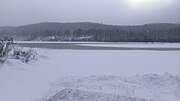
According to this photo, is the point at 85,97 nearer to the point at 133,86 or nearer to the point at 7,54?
the point at 133,86

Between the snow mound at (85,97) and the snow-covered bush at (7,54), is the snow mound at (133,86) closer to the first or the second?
the snow mound at (85,97)

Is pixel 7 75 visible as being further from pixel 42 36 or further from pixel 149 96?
pixel 42 36

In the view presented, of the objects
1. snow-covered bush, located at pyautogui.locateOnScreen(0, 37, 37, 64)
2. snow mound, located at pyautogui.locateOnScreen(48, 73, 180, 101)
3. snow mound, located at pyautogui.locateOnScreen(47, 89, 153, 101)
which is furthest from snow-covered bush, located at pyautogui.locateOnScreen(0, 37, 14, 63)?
snow mound, located at pyautogui.locateOnScreen(47, 89, 153, 101)

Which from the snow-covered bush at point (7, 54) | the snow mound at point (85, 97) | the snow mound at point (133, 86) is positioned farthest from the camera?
the snow-covered bush at point (7, 54)

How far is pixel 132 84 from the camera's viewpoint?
8.59 meters

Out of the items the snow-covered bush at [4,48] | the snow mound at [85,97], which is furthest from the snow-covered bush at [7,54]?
the snow mound at [85,97]

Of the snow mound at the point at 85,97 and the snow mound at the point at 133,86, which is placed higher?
the snow mound at the point at 85,97

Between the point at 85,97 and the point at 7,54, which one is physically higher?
the point at 7,54

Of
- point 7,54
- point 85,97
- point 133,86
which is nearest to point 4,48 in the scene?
point 7,54

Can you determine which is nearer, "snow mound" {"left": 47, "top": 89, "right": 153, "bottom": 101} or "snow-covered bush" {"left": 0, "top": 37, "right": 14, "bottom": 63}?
"snow mound" {"left": 47, "top": 89, "right": 153, "bottom": 101}

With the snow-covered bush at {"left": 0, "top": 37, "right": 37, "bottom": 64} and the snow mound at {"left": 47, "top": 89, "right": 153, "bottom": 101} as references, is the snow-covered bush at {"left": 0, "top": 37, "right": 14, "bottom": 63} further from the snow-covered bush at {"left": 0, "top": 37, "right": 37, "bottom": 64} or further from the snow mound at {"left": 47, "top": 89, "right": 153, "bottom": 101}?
the snow mound at {"left": 47, "top": 89, "right": 153, "bottom": 101}

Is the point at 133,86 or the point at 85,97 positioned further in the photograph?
the point at 133,86

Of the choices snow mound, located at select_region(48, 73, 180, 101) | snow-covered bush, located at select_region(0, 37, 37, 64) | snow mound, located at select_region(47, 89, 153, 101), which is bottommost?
snow mound, located at select_region(48, 73, 180, 101)

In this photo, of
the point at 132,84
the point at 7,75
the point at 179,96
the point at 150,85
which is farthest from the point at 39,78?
the point at 179,96
